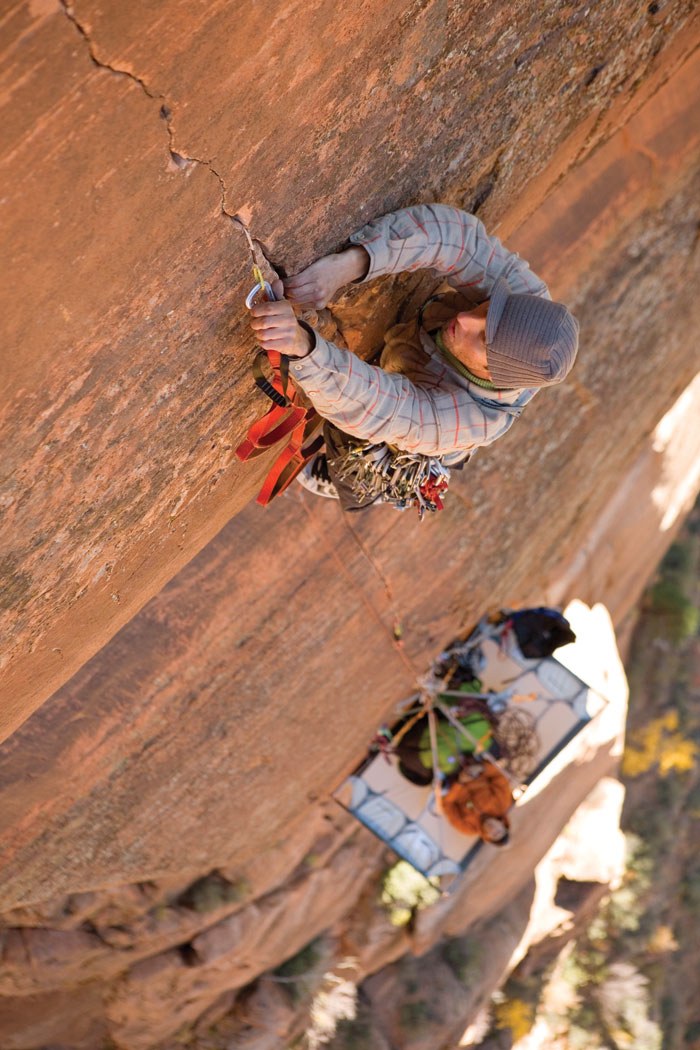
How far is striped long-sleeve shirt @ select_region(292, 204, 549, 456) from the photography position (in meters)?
2.12

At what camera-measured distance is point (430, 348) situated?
8.52 feet

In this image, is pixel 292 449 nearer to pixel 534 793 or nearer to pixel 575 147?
pixel 575 147

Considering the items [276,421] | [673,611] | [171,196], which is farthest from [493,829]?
[673,611]

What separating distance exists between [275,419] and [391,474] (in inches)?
21.3

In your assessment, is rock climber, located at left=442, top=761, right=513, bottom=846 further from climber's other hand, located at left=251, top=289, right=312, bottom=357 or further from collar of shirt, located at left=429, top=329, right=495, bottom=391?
climber's other hand, located at left=251, top=289, right=312, bottom=357

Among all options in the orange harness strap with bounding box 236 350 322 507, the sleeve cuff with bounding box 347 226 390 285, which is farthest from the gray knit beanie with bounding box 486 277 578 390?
the orange harness strap with bounding box 236 350 322 507

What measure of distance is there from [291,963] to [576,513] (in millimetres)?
4376

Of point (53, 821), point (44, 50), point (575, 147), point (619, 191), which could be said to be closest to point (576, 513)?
point (619, 191)

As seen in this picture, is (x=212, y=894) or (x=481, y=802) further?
(x=212, y=894)

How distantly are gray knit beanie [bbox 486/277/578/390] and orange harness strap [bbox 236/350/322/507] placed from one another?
58 cm

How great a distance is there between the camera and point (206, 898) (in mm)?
5211

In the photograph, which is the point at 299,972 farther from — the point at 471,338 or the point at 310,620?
the point at 471,338

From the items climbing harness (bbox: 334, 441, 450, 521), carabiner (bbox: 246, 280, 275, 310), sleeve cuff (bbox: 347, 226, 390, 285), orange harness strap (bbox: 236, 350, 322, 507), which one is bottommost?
orange harness strap (bbox: 236, 350, 322, 507)

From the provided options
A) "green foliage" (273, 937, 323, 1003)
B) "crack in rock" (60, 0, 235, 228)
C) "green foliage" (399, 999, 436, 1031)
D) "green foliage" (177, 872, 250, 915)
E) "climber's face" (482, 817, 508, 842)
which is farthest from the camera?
"green foliage" (399, 999, 436, 1031)
